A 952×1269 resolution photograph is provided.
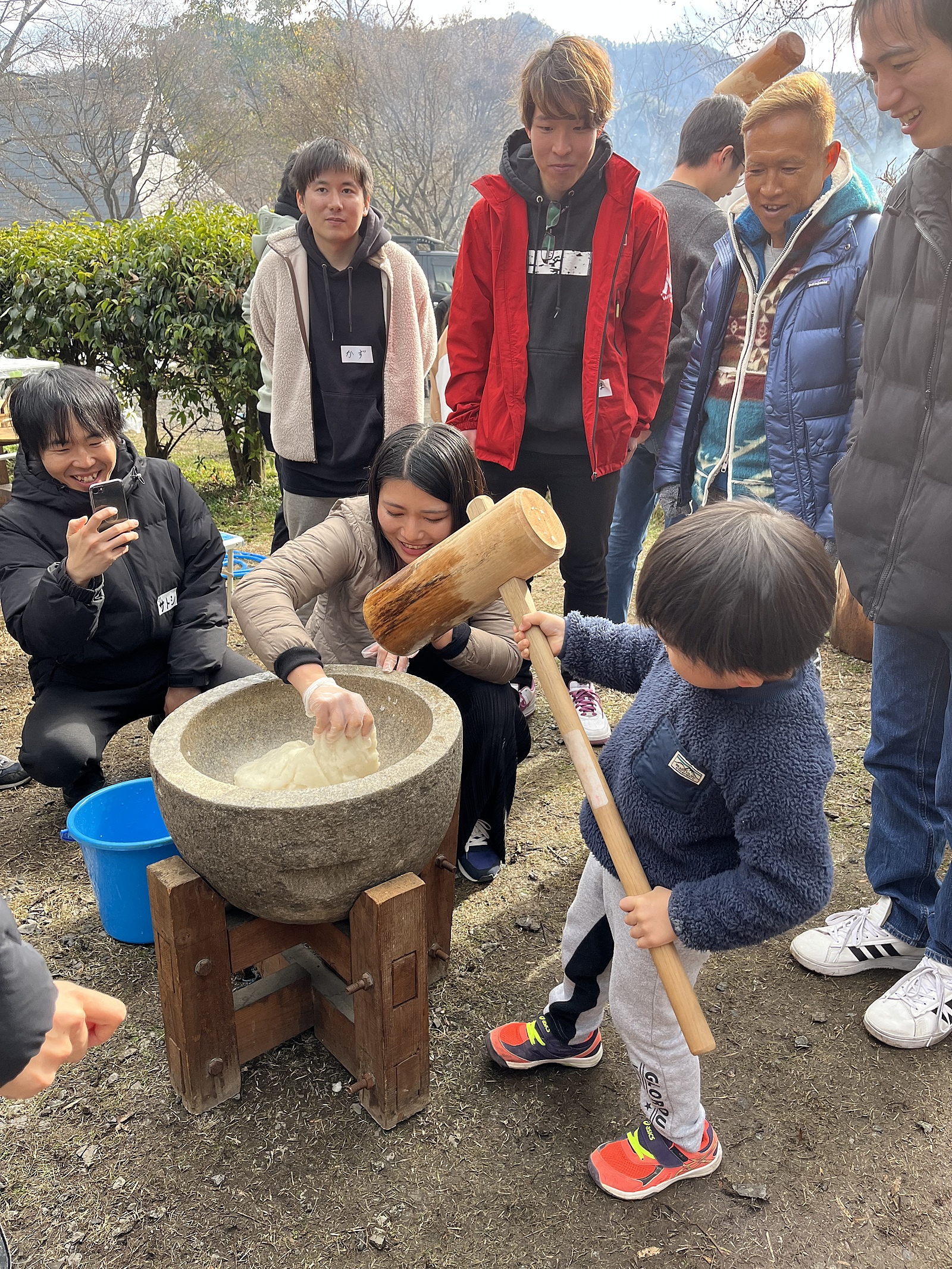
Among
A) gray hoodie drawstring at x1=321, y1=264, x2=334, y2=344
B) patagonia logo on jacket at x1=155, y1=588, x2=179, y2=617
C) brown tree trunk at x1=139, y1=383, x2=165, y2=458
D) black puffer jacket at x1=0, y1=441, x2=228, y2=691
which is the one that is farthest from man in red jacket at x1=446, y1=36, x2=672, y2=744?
brown tree trunk at x1=139, y1=383, x2=165, y2=458

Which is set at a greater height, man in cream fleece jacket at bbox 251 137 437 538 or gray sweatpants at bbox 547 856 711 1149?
man in cream fleece jacket at bbox 251 137 437 538

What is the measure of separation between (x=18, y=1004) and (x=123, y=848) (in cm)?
121

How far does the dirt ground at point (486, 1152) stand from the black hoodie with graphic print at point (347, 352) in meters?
1.96

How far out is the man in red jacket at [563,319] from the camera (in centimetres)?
307

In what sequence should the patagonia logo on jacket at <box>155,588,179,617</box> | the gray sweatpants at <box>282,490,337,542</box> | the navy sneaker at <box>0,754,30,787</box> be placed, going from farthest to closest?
the gray sweatpants at <box>282,490,337,542</box> → the navy sneaker at <box>0,754,30,787</box> → the patagonia logo on jacket at <box>155,588,179,617</box>

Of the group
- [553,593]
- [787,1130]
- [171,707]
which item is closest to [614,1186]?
[787,1130]

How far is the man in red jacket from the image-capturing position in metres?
3.07

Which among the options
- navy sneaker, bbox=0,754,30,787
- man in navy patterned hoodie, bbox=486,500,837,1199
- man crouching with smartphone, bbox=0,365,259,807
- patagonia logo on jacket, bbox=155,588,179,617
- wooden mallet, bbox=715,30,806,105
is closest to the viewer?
man in navy patterned hoodie, bbox=486,500,837,1199

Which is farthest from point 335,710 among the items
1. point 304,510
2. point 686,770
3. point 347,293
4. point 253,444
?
point 253,444

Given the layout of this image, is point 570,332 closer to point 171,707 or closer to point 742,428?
point 742,428

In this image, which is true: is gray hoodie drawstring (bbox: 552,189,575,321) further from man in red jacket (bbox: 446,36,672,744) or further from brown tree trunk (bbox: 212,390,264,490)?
brown tree trunk (bbox: 212,390,264,490)

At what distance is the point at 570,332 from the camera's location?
315cm

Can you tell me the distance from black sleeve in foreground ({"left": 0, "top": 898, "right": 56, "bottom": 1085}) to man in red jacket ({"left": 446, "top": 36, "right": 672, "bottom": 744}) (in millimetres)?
2291

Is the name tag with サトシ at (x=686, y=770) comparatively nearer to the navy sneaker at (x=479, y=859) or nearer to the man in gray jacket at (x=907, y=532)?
the man in gray jacket at (x=907, y=532)
